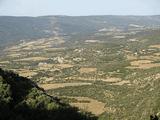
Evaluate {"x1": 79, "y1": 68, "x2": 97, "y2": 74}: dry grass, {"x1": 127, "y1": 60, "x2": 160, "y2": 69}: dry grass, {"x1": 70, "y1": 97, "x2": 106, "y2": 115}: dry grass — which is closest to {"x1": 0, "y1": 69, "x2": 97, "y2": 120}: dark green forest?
{"x1": 70, "y1": 97, "x2": 106, "y2": 115}: dry grass

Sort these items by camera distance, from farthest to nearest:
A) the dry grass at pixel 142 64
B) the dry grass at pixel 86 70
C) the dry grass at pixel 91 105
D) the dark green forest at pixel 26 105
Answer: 1. the dry grass at pixel 86 70
2. the dry grass at pixel 142 64
3. the dry grass at pixel 91 105
4. the dark green forest at pixel 26 105

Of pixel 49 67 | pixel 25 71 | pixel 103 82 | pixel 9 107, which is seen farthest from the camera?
pixel 49 67

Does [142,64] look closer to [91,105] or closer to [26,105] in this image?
[91,105]

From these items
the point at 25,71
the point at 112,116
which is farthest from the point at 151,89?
the point at 25,71

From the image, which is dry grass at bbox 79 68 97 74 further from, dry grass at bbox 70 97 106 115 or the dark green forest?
the dark green forest

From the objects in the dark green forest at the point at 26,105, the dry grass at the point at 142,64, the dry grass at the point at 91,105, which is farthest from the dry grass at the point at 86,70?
the dark green forest at the point at 26,105

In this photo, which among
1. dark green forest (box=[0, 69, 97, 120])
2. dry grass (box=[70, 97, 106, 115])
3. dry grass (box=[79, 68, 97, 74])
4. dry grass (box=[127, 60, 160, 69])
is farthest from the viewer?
dry grass (box=[79, 68, 97, 74])

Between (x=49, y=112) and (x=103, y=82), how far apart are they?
3244 inches

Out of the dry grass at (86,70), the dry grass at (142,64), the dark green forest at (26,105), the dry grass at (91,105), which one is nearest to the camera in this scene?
the dark green forest at (26,105)

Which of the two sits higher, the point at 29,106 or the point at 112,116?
the point at 29,106

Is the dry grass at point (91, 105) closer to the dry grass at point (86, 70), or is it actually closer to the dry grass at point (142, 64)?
the dry grass at point (142, 64)

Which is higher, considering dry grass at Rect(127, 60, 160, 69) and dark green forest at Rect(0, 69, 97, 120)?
dark green forest at Rect(0, 69, 97, 120)

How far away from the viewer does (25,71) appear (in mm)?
174250

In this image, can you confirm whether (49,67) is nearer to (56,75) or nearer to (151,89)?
(56,75)
